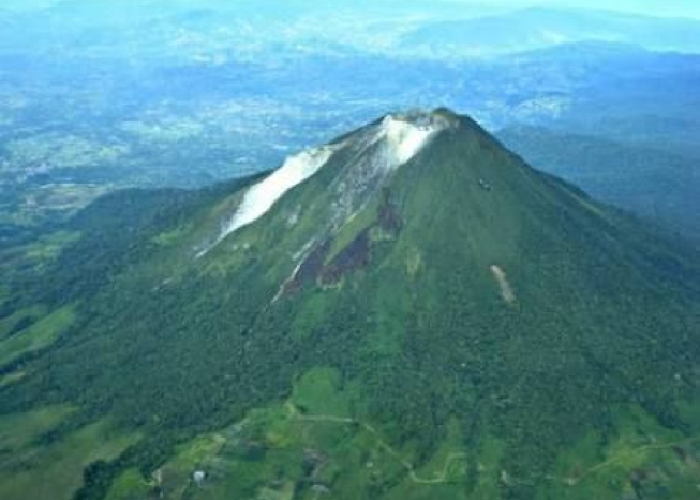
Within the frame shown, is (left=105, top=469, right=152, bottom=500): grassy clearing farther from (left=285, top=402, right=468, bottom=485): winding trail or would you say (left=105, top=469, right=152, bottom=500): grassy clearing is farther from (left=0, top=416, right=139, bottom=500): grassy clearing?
(left=285, top=402, right=468, bottom=485): winding trail

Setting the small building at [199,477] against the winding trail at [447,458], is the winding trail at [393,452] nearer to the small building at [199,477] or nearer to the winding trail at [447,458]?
the winding trail at [447,458]

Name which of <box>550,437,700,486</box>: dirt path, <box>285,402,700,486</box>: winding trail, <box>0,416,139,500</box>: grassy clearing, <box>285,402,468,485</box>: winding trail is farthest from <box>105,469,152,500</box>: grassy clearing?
<box>550,437,700,486</box>: dirt path

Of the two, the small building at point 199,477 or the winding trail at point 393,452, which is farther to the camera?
the small building at point 199,477

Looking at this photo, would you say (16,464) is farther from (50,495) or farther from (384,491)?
(384,491)

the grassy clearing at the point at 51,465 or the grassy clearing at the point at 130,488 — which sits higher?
the grassy clearing at the point at 130,488

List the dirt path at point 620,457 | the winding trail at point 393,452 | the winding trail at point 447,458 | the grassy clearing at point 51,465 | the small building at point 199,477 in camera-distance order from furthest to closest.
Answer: the grassy clearing at point 51,465 → the small building at point 199,477 → the winding trail at point 393,452 → the winding trail at point 447,458 → the dirt path at point 620,457

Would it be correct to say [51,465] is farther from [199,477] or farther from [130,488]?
[199,477]

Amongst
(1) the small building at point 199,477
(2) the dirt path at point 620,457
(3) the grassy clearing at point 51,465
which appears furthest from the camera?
(3) the grassy clearing at point 51,465

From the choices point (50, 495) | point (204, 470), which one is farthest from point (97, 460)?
point (204, 470)

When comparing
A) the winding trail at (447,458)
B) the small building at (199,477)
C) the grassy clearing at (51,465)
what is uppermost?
the winding trail at (447,458)

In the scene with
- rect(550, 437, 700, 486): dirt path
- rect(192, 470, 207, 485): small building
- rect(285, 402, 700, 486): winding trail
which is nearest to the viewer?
rect(550, 437, 700, 486): dirt path

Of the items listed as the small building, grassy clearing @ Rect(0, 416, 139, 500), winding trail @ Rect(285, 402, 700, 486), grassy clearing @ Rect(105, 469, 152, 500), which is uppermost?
winding trail @ Rect(285, 402, 700, 486)

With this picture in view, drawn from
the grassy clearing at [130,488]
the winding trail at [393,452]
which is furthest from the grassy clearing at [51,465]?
the winding trail at [393,452]
